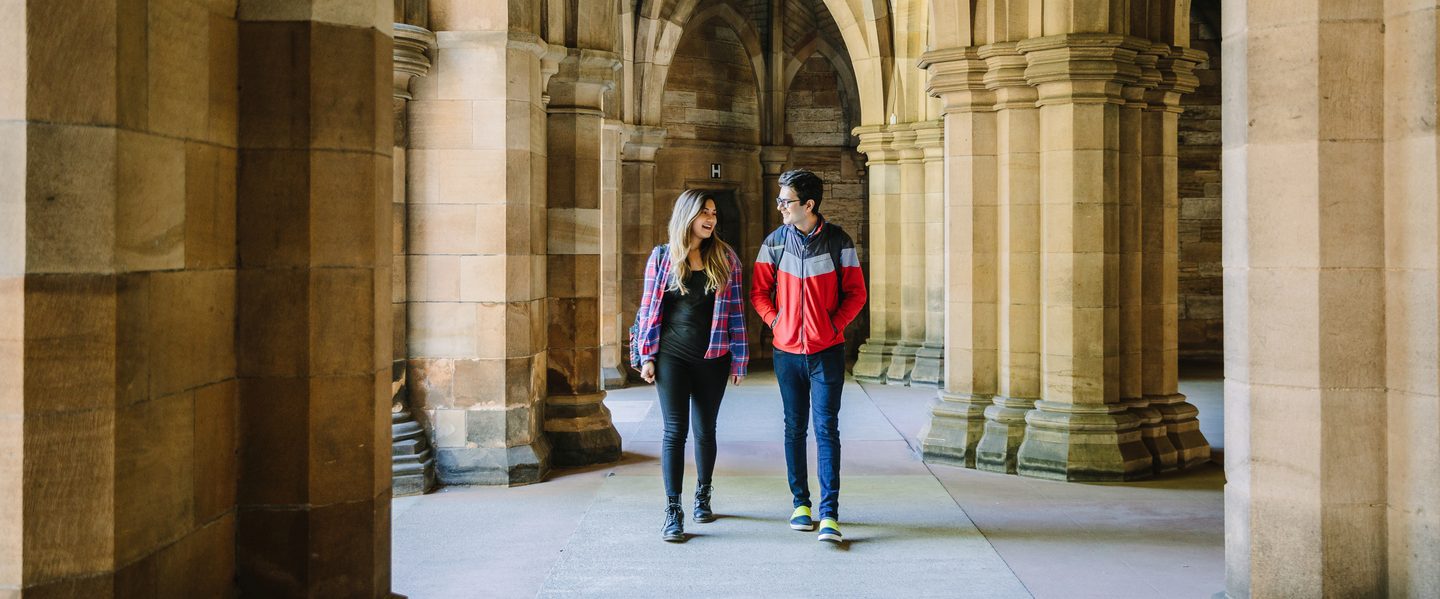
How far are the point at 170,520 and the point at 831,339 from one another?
2855 millimetres

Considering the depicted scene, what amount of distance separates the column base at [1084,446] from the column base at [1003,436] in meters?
0.09

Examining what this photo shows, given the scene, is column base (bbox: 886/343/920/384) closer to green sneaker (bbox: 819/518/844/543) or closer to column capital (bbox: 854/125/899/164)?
column capital (bbox: 854/125/899/164)

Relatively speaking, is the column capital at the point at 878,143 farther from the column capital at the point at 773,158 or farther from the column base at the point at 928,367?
the column capital at the point at 773,158

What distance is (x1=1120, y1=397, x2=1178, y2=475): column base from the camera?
6488 mm

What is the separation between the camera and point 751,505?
18.3 feet

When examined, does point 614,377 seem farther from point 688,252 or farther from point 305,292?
point 305,292

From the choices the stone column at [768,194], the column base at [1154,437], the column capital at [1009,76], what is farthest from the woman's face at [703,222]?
the stone column at [768,194]

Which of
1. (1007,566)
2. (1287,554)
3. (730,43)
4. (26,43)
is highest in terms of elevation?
(730,43)

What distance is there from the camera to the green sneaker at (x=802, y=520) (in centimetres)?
497

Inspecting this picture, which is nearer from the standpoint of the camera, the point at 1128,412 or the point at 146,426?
the point at 146,426

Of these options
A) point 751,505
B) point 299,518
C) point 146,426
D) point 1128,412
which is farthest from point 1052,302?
point 146,426

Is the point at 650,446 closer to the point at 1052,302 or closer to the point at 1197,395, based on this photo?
the point at 1052,302

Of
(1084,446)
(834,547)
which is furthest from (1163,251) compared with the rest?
(834,547)

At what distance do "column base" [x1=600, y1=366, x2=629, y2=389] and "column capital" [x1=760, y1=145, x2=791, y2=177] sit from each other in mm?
5056
